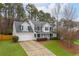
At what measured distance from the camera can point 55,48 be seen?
2498 mm

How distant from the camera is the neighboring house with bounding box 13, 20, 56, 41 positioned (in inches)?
98.0

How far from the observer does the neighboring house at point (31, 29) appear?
249cm

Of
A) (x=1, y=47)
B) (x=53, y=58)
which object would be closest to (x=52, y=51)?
(x=53, y=58)

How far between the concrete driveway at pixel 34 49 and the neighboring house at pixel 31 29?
54 millimetres

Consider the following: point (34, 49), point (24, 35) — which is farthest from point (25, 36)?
point (34, 49)

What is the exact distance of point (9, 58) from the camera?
2.49 m

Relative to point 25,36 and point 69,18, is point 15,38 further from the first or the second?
point 69,18

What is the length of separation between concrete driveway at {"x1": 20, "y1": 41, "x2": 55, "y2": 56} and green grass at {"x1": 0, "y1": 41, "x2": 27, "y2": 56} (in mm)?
44

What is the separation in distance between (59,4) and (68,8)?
0.09 metres

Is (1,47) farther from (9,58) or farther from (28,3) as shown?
(28,3)

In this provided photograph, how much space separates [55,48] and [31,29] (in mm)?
270

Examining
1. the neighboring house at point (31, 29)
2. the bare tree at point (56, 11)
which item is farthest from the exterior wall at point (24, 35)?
the bare tree at point (56, 11)

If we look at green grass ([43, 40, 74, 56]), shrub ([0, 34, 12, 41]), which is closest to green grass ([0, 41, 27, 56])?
shrub ([0, 34, 12, 41])

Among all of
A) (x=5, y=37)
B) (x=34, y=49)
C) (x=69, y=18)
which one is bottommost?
(x=34, y=49)
